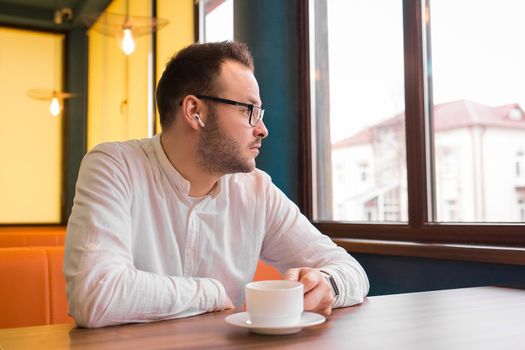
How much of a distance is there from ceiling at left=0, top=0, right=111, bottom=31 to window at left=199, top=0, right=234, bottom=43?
269 centimetres

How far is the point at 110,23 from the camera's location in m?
4.12

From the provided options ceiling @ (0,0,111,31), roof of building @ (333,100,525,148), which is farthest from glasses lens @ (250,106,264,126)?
ceiling @ (0,0,111,31)

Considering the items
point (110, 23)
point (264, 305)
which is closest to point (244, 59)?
point (264, 305)

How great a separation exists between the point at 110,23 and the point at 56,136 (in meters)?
3.64

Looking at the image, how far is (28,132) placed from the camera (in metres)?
7.21

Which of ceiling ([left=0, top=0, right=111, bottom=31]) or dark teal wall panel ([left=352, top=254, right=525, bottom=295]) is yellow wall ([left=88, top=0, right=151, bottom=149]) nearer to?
ceiling ([left=0, top=0, right=111, bottom=31])

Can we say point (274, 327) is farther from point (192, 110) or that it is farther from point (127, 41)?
point (127, 41)

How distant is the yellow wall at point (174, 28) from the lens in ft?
15.5

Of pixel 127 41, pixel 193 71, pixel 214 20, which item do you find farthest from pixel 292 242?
pixel 214 20

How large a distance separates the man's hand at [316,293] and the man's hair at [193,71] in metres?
0.69

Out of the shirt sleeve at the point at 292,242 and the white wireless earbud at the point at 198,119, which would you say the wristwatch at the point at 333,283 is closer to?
the shirt sleeve at the point at 292,242

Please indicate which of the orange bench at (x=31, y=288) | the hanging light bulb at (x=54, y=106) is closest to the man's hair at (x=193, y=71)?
the orange bench at (x=31, y=288)

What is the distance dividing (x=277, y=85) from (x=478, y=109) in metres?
1.20

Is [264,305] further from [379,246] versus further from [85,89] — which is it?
[85,89]
